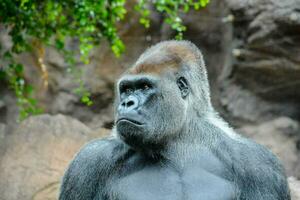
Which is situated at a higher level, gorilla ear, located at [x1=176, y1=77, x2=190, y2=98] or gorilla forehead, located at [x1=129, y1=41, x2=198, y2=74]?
gorilla forehead, located at [x1=129, y1=41, x2=198, y2=74]

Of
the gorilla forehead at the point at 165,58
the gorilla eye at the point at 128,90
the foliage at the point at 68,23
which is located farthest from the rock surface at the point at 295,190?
the gorilla eye at the point at 128,90

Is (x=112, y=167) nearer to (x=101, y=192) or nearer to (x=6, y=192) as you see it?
(x=101, y=192)

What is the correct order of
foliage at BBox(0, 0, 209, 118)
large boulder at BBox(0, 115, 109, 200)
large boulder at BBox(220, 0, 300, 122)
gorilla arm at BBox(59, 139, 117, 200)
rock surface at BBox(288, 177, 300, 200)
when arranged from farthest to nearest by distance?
large boulder at BBox(220, 0, 300, 122) → foliage at BBox(0, 0, 209, 118) → large boulder at BBox(0, 115, 109, 200) → rock surface at BBox(288, 177, 300, 200) → gorilla arm at BBox(59, 139, 117, 200)

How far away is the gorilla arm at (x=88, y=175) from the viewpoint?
14.0ft

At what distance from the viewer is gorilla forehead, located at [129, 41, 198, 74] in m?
4.29

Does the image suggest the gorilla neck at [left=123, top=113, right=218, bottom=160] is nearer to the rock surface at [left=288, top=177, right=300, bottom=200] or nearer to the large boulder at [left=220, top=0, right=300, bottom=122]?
the rock surface at [left=288, top=177, right=300, bottom=200]

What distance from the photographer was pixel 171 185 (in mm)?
4156

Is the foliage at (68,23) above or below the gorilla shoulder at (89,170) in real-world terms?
above

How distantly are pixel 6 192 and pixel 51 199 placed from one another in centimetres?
40

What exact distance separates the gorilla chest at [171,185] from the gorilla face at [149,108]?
213 mm

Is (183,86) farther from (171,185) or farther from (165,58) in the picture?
(171,185)

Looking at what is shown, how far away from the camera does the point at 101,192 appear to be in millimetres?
4277

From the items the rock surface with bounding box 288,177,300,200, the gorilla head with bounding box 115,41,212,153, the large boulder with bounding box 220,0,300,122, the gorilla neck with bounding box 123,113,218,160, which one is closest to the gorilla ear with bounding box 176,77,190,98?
the gorilla head with bounding box 115,41,212,153

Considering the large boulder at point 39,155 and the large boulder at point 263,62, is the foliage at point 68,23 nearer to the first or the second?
the large boulder at point 39,155
